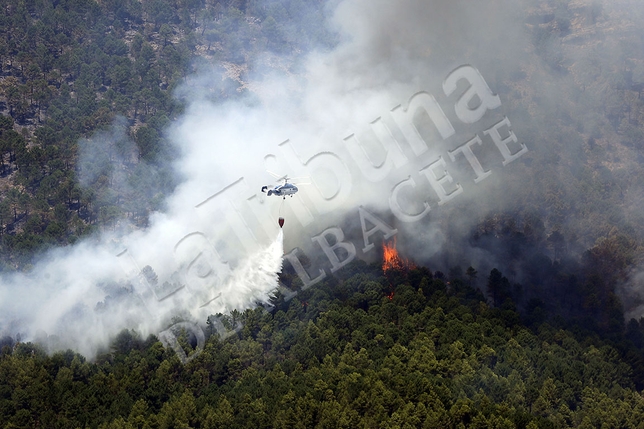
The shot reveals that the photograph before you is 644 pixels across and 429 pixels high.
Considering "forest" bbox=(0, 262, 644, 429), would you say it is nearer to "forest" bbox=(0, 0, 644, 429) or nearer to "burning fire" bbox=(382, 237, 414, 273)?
"forest" bbox=(0, 0, 644, 429)

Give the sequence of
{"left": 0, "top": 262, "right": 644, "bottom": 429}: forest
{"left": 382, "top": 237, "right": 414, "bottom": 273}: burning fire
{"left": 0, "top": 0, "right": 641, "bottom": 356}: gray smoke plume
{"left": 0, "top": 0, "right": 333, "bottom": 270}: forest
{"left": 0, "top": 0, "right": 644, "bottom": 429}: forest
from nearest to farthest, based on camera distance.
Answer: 1. {"left": 0, "top": 262, "right": 644, "bottom": 429}: forest
2. {"left": 0, "top": 0, "right": 644, "bottom": 429}: forest
3. {"left": 0, "top": 0, "right": 641, "bottom": 356}: gray smoke plume
4. {"left": 382, "top": 237, "right": 414, "bottom": 273}: burning fire
5. {"left": 0, "top": 0, "right": 333, "bottom": 270}: forest

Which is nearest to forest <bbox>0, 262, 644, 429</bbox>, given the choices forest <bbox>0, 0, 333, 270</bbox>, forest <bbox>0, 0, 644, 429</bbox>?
forest <bbox>0, 0, 644, 429</bbox>

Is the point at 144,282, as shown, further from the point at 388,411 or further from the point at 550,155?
the point at 550,155

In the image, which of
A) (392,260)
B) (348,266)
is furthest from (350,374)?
(392,260)

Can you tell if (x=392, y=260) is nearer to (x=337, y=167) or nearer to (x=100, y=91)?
(x=337, y=167)

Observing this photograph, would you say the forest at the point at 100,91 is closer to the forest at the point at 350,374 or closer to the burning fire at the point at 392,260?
the forest at the point at 350,374

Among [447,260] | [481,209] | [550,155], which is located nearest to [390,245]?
[447,260]
